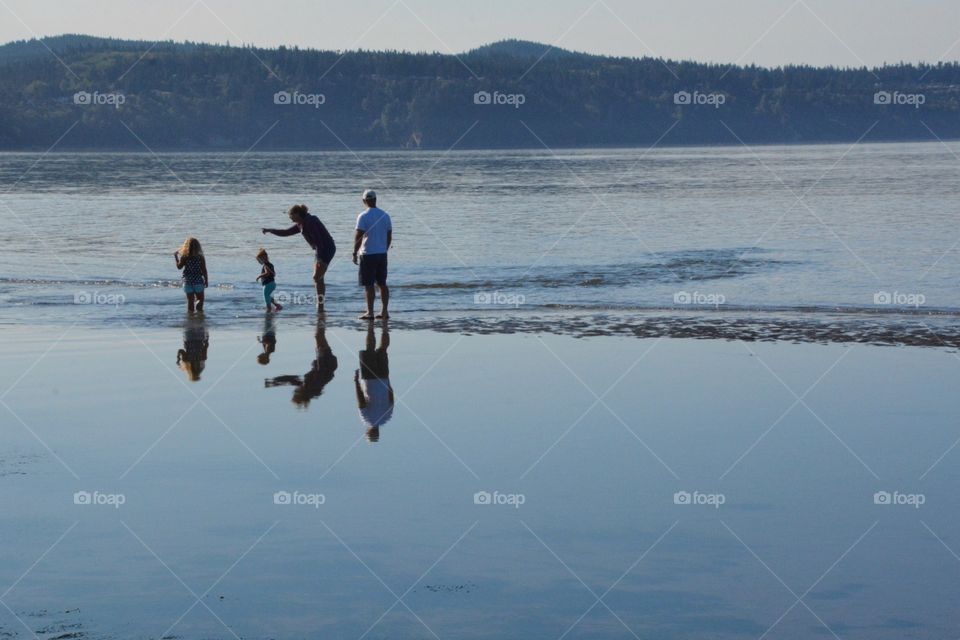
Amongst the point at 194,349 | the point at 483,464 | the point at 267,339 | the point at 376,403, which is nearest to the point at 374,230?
the point at 267,339

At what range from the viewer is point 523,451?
1010 cm

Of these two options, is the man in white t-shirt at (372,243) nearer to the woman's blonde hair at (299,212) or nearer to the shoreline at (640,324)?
the shoreline at (640,324)

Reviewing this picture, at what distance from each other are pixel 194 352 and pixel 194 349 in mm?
281

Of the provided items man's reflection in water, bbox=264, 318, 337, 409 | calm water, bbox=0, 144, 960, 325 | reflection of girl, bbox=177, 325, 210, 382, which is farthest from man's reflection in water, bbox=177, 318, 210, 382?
calm water, bbox=0, 144, 960, 325

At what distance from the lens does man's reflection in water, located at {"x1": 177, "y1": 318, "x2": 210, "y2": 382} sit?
1402 centimetres

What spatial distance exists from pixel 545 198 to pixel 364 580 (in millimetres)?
55565

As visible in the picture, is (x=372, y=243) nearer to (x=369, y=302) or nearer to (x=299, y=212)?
(x=369, y=302)

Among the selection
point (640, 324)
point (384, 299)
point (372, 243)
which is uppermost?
point (372, 243)

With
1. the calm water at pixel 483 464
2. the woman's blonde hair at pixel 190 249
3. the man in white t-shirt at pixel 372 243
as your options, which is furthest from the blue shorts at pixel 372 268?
the woman's blonde hair at pixel 190 249

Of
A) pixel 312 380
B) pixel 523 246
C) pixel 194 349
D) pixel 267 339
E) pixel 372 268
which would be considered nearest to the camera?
pixel 312 380

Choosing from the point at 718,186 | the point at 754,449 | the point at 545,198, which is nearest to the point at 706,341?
the point at 754,449

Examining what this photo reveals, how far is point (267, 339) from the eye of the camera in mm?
16625

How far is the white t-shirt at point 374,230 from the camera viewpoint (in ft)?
57.5

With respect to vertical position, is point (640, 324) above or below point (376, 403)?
above
